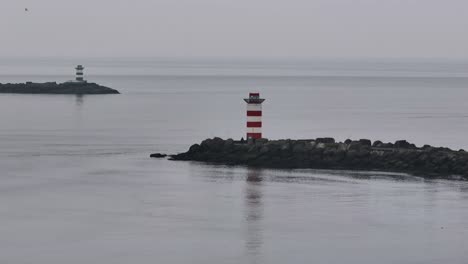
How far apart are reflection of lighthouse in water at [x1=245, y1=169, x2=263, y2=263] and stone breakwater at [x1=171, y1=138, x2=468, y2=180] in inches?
41.4

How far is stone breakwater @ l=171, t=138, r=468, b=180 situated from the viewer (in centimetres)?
2773

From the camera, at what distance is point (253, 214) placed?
22.9 meters

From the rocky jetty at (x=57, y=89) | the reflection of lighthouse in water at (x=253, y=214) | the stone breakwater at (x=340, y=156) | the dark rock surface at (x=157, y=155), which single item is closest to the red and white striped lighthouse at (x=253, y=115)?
the stone breakwater at (x=340, y=156)

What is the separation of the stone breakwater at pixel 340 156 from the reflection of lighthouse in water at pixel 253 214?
3.45 ft

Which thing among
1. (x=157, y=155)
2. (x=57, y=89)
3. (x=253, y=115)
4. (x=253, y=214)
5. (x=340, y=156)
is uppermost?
(x=57, y=89)

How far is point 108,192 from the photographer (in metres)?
25.8

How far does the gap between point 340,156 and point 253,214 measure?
6.61 m

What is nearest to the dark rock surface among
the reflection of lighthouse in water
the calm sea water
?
the calm sea water

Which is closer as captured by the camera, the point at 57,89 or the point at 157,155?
the point at 157,155

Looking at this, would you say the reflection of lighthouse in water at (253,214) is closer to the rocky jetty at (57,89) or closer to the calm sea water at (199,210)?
the calm sea water at (199,210)

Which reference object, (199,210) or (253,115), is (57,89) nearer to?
(253,115)

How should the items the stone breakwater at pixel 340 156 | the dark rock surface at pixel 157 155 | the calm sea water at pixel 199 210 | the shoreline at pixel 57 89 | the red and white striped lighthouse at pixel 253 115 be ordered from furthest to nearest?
the shoreline at pixel 57 89, the dark rock surface at pixel 157 155, the red and white striped lighthouse at pixel 253 115, the stone breakwater at pixel 340 156, the calm sea water at pixel 199 210

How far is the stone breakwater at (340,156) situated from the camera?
2773 cm

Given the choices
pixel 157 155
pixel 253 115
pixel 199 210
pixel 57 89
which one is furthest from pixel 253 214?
pixel 57 89
